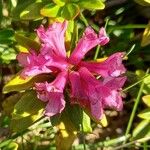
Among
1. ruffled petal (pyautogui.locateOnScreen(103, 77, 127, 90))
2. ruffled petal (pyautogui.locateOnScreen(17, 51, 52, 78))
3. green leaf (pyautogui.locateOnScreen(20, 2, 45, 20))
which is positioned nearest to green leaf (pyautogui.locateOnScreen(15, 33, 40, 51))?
green leaf (pyautogui.locateOnScreen(20, 2, 45, 20))

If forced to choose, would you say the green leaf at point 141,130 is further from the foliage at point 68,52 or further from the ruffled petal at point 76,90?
the ruffled petal at point 76,90

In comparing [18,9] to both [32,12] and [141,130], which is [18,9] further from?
[141,130]

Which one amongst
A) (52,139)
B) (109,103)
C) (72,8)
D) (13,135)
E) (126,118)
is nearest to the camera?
(109,103)

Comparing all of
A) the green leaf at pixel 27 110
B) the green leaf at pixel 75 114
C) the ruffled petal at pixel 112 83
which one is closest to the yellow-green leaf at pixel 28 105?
the green leaf at pixel 27 110

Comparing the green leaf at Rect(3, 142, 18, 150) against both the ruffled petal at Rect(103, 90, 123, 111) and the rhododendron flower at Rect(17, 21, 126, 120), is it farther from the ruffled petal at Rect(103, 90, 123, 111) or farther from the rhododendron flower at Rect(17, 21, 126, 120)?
the ruffled petal at Rect(103, 90, 123, 111)

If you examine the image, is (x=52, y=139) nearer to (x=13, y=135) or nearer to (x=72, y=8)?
(x=13, y=135)

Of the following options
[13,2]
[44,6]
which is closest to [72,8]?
[44,6]
